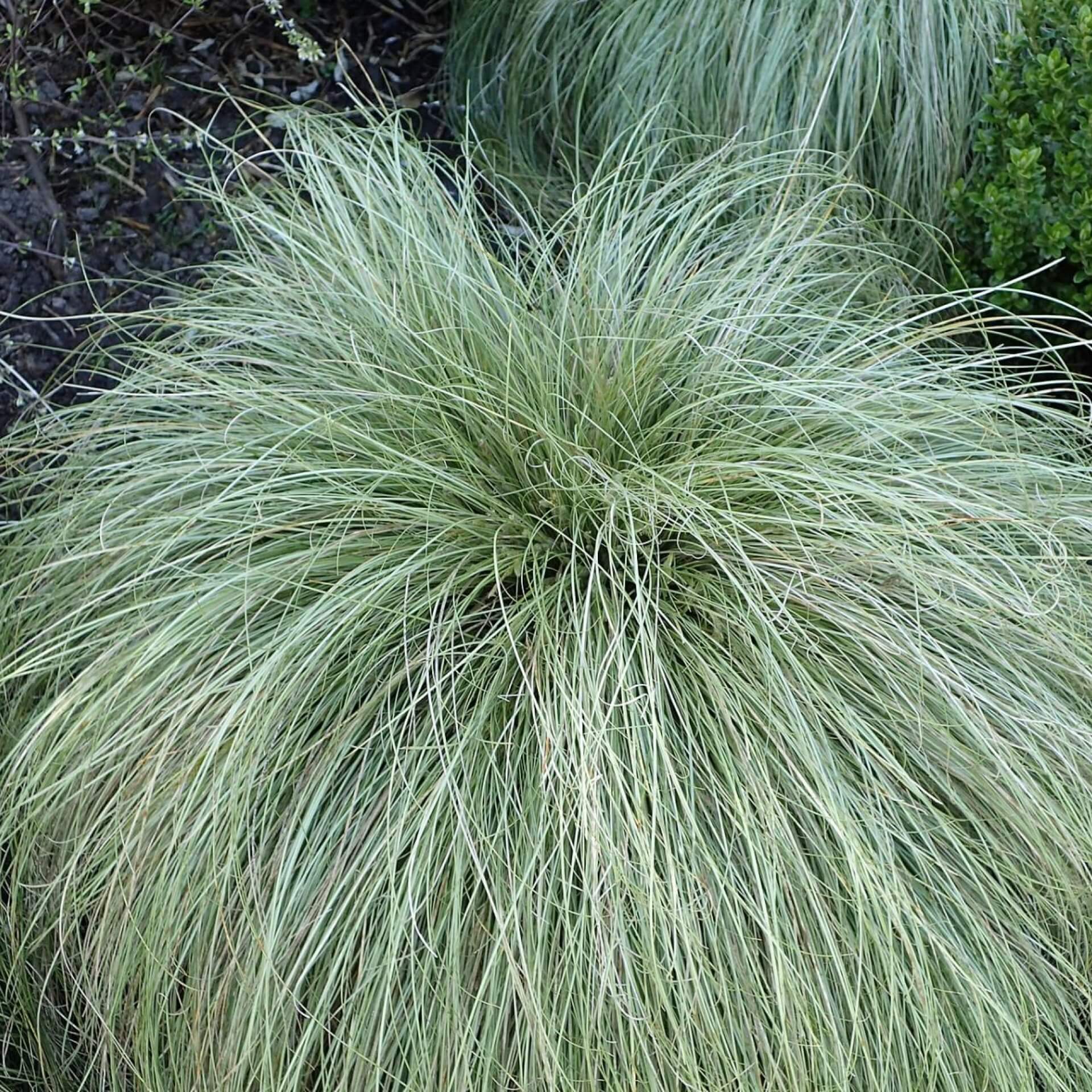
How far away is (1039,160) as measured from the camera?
270 cm

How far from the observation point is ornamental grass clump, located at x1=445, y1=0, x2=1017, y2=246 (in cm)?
288

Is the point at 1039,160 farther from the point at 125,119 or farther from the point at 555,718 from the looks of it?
the point at 125,119

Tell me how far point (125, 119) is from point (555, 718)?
7.76ft

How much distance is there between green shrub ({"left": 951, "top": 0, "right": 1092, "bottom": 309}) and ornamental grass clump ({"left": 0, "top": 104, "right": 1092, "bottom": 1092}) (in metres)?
0.57

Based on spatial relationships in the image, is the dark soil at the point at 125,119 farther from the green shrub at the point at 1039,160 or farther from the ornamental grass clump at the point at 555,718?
the green shrub at the point at 1039,160

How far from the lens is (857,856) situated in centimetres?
162

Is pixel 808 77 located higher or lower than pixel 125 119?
higher

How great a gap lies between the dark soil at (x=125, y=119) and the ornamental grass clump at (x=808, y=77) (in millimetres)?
513

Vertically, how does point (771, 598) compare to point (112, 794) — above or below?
above

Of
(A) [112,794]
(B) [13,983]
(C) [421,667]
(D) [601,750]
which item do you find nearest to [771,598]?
(D) [601,750]

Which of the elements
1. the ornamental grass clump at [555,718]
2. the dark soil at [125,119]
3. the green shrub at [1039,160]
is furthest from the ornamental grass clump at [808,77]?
the ornamental grass clump at [555,718]

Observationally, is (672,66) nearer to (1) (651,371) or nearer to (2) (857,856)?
(1) (651,371)

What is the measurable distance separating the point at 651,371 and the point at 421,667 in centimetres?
66

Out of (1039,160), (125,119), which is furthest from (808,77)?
(125,119)
